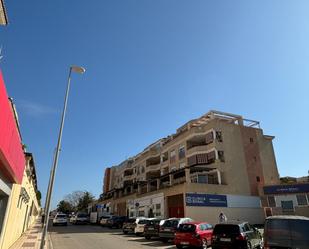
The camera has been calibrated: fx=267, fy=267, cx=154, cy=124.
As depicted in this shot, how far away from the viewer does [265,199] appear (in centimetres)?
3675

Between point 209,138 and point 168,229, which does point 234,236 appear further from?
point 209,138

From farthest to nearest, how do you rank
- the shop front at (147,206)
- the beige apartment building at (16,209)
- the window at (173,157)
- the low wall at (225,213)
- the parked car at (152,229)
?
the window at (173,157) < the shop front at (147,206) < the low wall at (225,213) < the parked car at (152,229) < the beige apartment building at (16,209)

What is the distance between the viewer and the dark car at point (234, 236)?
44.0 ft

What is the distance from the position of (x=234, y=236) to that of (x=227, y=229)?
53 cm

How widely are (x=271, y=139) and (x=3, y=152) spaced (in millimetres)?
45507

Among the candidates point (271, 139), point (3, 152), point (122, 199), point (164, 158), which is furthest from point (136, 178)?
point (3, 152)

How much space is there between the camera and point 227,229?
45.9 feet

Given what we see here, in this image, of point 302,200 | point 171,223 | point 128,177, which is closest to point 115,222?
point 171,223

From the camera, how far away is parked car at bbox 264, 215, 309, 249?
360 inches

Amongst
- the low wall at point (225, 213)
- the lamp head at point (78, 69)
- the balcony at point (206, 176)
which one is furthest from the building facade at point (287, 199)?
the lamp head at point (78, 69)

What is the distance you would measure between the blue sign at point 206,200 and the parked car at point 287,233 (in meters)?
22.0

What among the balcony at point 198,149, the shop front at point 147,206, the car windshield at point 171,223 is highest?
the balcony at point 198,149

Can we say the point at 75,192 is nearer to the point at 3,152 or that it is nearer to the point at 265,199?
the point at 265,199

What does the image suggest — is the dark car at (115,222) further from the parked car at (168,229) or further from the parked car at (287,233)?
the parked car at (287,233)
